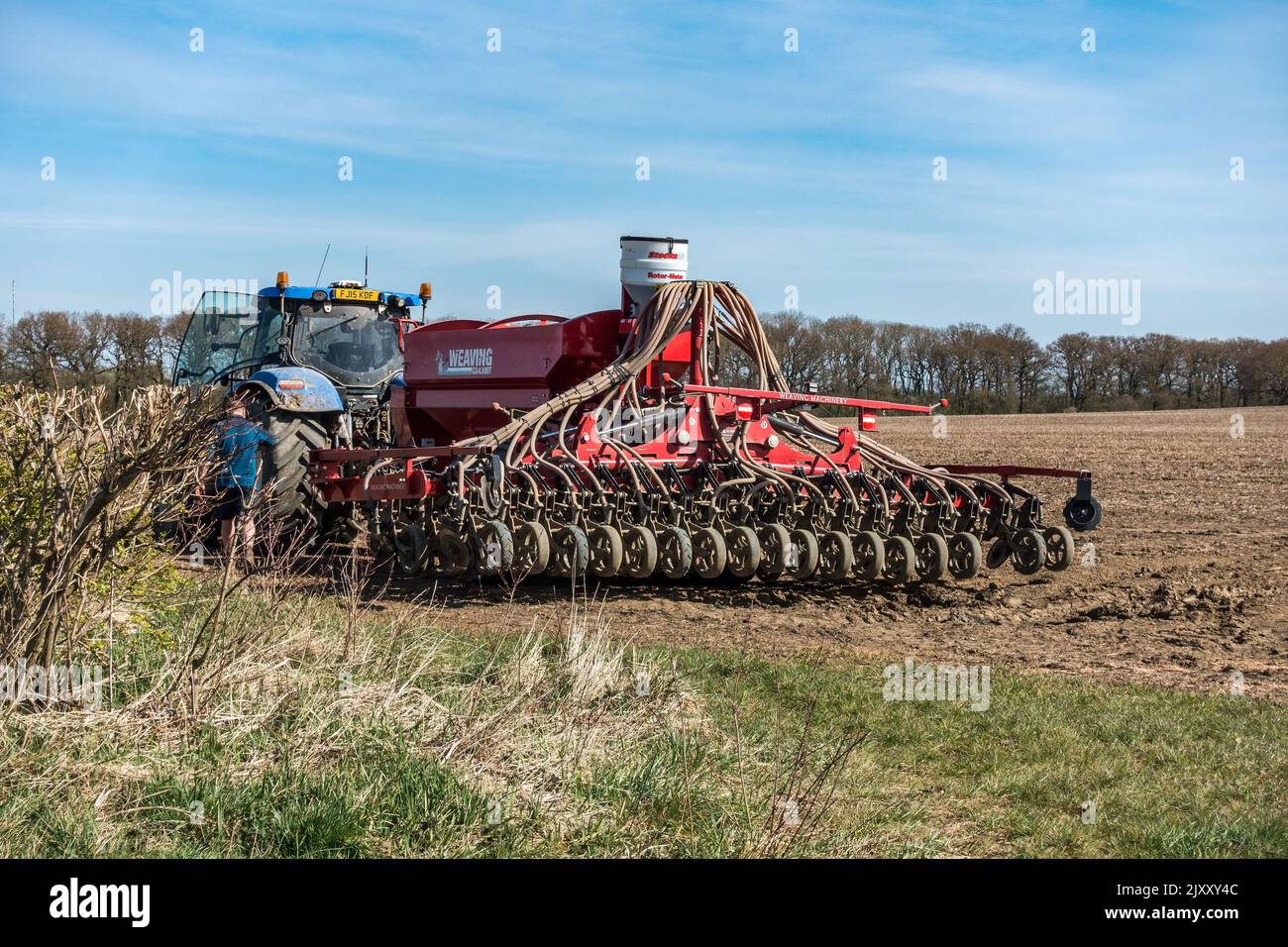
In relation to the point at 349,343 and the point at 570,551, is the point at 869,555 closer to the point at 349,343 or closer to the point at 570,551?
the point at 570,551

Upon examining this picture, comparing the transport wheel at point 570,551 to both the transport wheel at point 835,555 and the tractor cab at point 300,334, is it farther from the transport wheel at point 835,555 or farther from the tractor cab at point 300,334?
the tractor cab at point 300,334

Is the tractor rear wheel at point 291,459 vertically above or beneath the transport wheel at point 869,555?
above

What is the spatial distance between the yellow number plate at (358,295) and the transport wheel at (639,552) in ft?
12.5

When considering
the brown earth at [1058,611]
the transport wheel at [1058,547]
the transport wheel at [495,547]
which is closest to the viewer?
the brown earth at [1058,611]

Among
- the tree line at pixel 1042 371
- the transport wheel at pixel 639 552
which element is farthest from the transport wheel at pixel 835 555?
the tree line at pixel 1042 371

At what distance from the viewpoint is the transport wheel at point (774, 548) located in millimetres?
8250

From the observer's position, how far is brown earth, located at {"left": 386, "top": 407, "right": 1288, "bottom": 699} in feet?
22.6

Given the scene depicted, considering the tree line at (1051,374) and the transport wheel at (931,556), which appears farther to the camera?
the tree line at (1051,374)

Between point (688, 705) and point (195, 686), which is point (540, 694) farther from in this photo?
point (195, 686)

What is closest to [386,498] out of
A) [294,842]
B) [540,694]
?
[540,694]

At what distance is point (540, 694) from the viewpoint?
514cm

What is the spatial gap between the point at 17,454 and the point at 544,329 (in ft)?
18.2

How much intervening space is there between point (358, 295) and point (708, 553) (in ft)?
13.8

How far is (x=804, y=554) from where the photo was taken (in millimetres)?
8305
